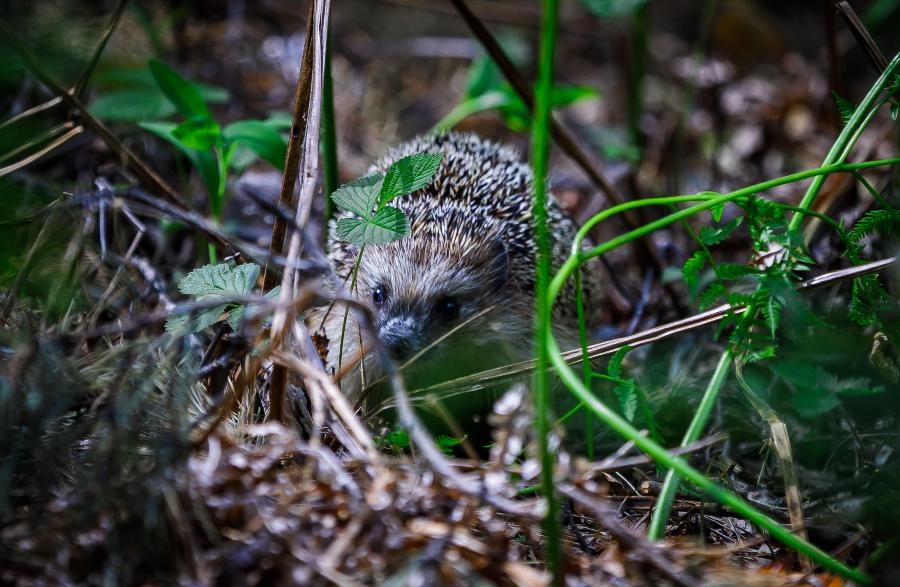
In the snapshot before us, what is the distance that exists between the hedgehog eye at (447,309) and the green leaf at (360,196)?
1119 mm

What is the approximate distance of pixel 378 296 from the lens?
12.9 feet

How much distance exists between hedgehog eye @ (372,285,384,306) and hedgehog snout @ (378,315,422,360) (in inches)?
7.2

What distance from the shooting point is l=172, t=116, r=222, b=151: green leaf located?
11.1ft

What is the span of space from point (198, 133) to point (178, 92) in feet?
1.07

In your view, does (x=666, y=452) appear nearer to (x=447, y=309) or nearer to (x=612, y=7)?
(x=447, y=309)

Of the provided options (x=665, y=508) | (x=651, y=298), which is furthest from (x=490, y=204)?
(x=665, y=508)

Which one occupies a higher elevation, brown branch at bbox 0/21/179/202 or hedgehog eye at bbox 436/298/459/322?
brown branch at bbox 0/21/179/202

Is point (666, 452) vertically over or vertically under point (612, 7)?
under

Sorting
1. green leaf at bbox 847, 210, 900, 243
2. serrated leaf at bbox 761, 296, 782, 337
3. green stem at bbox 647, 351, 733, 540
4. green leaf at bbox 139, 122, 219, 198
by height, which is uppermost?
green leaf at bbox 139, 122, 219, 198

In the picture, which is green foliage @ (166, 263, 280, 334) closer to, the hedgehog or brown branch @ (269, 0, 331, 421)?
brown branch @ (269, 0, 331, 421)

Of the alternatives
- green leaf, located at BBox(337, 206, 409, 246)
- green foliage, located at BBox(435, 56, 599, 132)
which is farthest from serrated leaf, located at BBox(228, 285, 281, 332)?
green foliage, located at BBox(435, 56, 599, 132)

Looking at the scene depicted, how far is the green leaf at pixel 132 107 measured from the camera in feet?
13.3

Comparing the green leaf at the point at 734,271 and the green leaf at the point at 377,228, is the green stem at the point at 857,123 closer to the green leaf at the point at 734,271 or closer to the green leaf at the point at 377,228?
the green leaf at the point at 734,271

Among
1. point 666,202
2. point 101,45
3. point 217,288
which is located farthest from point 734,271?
point 101,45
